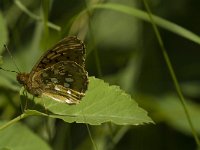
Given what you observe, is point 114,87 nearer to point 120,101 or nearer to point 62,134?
point 120,101

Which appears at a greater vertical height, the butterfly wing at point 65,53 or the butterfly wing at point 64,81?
the butterfly wing at point 65,53

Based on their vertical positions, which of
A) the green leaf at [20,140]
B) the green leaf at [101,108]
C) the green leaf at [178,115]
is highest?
the green leaf at [178,115]

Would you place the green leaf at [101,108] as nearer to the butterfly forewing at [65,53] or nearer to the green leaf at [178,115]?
the butterfly forewing at [65,53]

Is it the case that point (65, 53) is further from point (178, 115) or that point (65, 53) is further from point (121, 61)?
point (121, 61)

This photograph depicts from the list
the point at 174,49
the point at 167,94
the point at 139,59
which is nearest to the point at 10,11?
the point at 139,59

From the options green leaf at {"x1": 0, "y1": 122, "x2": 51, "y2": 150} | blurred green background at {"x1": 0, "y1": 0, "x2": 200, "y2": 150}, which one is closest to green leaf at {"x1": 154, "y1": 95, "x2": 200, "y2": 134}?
blurred green background at {"x1": 0, "y1": 0, "x2": 200, "y2": 150}

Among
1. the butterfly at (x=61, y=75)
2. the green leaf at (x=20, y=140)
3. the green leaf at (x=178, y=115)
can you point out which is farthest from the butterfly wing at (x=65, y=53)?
the green leaf at (x=178, y=115)

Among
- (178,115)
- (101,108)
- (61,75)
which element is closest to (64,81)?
(61,75)
